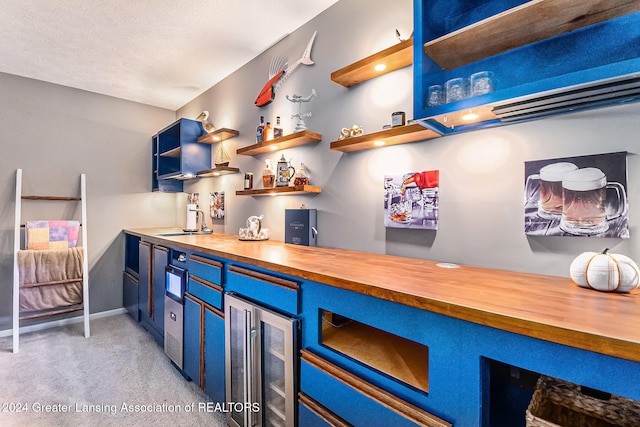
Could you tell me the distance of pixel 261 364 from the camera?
4.70ft

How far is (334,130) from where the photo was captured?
198 cm

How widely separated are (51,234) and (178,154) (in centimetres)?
149

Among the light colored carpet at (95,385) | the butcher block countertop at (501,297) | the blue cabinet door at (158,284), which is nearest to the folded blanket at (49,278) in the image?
the light colored carpet at (95,385)

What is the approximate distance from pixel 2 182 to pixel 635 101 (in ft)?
15.5

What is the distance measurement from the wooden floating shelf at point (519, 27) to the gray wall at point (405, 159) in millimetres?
316

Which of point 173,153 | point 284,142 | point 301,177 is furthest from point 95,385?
point 173,153

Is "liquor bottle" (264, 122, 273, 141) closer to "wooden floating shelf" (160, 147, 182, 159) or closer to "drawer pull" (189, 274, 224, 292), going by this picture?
"drawer pull" (189, 274, 224, 292)

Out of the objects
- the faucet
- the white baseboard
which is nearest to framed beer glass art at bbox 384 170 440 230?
the faucet

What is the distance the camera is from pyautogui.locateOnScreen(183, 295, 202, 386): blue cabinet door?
1.92 metres

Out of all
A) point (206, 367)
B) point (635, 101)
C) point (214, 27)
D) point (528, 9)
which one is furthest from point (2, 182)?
point (635, 101)

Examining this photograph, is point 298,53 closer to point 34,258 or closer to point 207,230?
point 207,230

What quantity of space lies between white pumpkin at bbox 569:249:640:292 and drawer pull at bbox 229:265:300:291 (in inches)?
39.2

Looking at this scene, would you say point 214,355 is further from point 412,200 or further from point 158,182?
point 158,182

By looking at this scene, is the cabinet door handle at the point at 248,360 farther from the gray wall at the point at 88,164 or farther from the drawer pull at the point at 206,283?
the gray wall at the point at 88,164
